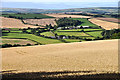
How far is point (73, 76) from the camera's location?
12.7 meters

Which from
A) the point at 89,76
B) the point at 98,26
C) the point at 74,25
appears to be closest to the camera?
the point at 89,76

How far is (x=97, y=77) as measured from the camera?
40.9 ft

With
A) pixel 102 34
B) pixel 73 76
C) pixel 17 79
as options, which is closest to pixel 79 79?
pixel 73 76

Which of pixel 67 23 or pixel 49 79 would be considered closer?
pixel 49 79

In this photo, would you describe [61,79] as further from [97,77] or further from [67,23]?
[67,23]

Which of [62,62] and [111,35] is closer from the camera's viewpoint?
[62,62]

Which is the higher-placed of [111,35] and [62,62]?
[62,62]

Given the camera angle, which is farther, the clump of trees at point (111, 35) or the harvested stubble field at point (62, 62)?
the clump of trees at point (111, 35)

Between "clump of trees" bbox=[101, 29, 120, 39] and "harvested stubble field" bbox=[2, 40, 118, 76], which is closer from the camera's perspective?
"harvested stubble field" bbox=[2, 40, 118, 76]

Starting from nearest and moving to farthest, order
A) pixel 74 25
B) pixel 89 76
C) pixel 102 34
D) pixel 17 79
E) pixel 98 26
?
pixel 17 79 < pixel 89 76 < pixel 102 34 < pixel 98 26 < pixel 74 25

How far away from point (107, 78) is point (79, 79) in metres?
1.75

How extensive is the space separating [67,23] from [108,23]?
16.7 metres

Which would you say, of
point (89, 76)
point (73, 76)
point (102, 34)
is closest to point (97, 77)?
point (89, 76)

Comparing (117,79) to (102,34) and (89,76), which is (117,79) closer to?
(89,76)
